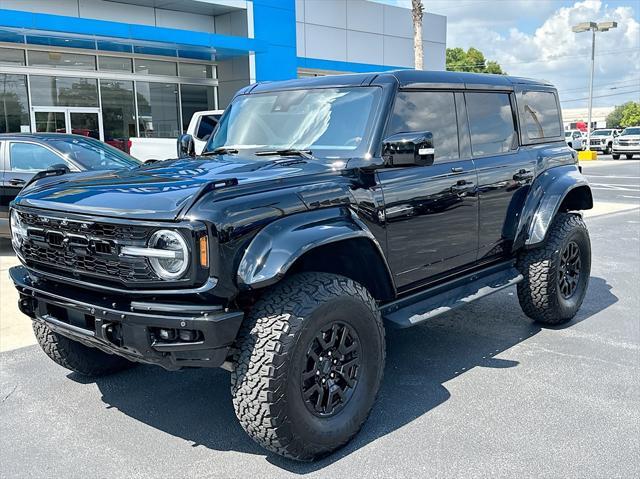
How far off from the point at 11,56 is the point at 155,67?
16.3 ft

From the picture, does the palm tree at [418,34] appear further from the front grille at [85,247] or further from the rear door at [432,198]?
the front grille at [85,247]

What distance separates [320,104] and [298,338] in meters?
1.84

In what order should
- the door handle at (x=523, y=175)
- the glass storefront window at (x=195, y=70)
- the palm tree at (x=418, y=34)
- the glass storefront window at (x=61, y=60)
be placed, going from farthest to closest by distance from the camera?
the glass storefront window at (x=195, y=70) → the palm tree at (x=418, y=34) → the glass storefront window at (x=61, y=60) → the door handle at (x=523, y=175)

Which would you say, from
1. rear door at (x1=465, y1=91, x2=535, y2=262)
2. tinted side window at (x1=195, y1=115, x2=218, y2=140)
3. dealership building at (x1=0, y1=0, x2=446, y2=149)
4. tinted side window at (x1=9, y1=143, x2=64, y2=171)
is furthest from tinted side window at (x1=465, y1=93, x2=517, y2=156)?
dealership building at (x1=0, y1=0, x2=446, y2=149)

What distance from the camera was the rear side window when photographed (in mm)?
5402

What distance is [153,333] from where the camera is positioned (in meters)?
3.02

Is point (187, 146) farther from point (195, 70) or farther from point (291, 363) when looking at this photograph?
point (195, 70)

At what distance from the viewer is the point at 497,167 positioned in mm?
4836

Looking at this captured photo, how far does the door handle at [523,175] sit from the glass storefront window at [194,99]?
19551 millimetres

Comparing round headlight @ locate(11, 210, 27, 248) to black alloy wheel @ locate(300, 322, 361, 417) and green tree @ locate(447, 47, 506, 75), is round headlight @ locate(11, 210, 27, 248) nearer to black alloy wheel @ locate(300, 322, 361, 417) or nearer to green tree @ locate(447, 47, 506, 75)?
black alloy wheel @ locate(300, 322, 361, 417)

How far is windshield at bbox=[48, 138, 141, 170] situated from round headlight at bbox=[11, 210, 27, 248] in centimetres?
465

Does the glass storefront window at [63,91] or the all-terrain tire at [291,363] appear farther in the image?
the glass storefront window at [63,91]

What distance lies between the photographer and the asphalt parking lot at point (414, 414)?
328 cm

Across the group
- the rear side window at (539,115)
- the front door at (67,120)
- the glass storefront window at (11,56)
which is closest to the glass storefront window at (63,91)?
the front door at (67,120)
